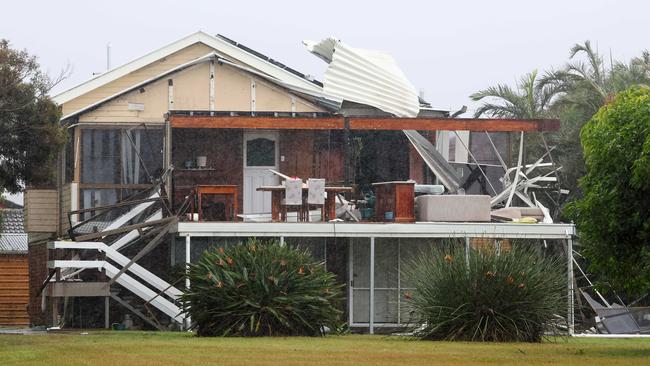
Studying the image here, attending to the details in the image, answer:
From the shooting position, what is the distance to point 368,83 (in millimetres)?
30766

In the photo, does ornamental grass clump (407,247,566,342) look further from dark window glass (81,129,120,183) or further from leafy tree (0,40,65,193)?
dark window glass (81,129,120,183)

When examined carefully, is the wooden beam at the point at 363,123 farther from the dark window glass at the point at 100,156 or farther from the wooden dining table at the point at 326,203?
the dark window glass at the point at 100,156

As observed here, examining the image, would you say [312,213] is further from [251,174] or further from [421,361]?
[421,361]

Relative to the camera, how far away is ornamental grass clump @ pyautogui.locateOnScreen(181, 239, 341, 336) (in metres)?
20.4

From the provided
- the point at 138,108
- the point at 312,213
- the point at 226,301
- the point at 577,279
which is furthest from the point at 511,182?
the point at 226,301

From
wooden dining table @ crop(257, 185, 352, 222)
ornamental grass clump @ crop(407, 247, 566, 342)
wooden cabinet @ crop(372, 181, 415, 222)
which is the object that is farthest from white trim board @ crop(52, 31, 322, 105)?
ornamental grass clump @ crop(407, 247, 566, 342)

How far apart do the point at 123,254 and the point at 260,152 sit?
3895 mm

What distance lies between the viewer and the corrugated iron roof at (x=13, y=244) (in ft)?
130

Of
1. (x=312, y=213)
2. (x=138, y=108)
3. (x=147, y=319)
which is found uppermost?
(x=138, y=108)

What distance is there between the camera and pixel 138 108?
30359 millimetres

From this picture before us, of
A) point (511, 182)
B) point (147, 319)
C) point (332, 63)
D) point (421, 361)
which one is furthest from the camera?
point (332, 63)

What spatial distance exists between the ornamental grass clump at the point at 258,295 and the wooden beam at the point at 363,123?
6494 mm

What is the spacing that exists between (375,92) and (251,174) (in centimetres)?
359

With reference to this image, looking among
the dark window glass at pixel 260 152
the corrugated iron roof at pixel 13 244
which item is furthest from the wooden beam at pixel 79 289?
the corrugated iron roof at pixel 13 244
